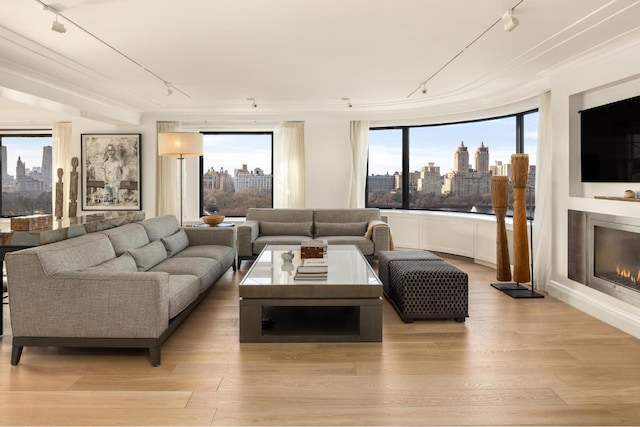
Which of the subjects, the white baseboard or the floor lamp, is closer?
the white baseboard

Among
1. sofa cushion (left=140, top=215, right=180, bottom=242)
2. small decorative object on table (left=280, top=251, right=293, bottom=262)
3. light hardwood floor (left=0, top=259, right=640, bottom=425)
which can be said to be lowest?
light hardwood floor (left=0, top=259, right=640, bottom=425)

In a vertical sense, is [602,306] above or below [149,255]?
below

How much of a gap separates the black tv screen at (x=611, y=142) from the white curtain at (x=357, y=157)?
3898mm

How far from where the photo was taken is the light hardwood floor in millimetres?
2377

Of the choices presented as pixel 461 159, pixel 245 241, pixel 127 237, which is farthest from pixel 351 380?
pixel 461 159

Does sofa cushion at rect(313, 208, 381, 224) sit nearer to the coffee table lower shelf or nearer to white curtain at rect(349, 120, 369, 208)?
white curtain at rect(349, 120, 369, 208)

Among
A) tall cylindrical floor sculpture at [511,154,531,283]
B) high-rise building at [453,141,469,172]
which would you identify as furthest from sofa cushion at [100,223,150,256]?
high-rise building at [453,141,469,172]

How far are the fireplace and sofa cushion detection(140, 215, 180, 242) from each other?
4.21 metres

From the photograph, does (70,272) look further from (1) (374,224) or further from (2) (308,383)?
(1) (374,224)

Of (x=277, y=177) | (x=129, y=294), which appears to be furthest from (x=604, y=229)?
(x=277, y=177)

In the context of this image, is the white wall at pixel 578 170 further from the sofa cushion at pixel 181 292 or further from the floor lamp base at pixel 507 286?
the sofa cushion at pixel 181 292

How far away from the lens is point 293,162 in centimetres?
793

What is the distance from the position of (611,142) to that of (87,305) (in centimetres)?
431

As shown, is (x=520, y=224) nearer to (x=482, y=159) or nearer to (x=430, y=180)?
(x=482, y=159)
